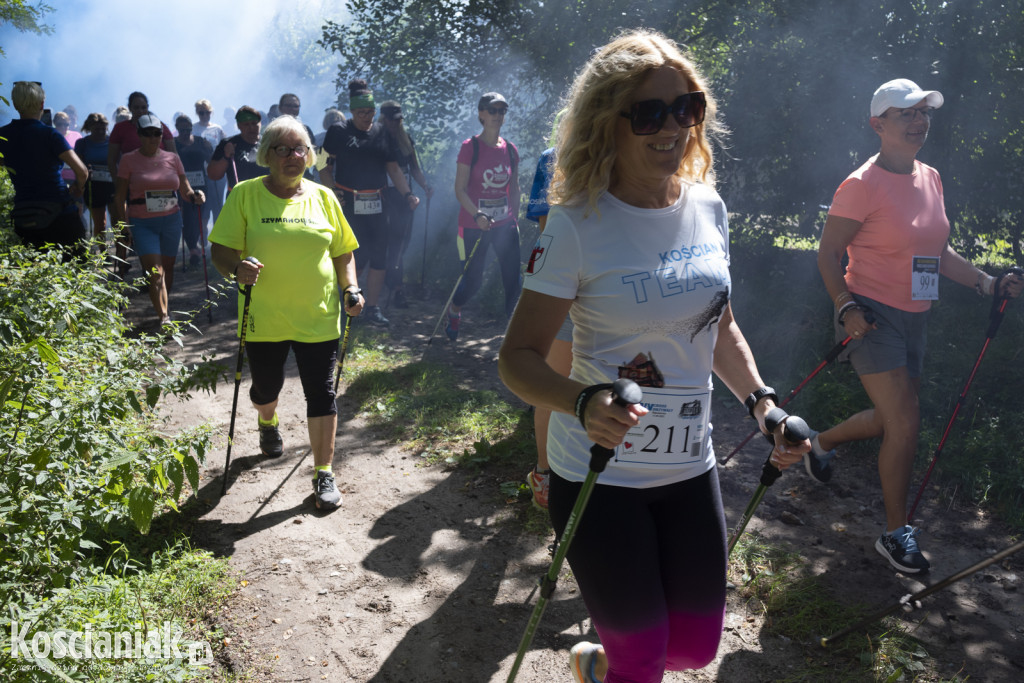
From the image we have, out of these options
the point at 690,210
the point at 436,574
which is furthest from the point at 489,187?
the point at 690,210

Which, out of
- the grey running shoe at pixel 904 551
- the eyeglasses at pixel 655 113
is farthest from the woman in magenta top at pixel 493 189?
the eyeglasses at pixel 655 113

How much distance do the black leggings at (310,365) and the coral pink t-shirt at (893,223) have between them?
2974 mm

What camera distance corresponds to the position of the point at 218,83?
33875 mm

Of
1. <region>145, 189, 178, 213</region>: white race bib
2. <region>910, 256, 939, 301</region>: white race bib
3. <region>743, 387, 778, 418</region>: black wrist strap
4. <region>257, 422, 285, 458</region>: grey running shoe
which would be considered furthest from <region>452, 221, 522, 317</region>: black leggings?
<region>743, 387, 778, 418</region>: black wrist strap

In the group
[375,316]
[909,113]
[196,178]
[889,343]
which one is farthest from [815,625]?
[196,178]

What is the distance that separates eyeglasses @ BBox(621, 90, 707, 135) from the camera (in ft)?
7.49

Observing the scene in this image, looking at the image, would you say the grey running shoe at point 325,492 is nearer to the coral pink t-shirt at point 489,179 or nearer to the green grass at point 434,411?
the green grass at point 434,411

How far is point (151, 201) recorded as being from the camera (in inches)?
314

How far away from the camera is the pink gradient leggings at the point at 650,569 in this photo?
2.25 meters

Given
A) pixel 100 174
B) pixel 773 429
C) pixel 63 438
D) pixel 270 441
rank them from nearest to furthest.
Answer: pixel 773 429, pixel 63 438, pixel 270 441, pixel 100 174

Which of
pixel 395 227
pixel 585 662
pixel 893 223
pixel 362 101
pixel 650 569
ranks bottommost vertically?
pixel 585 662

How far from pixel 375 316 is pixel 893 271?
232 inches

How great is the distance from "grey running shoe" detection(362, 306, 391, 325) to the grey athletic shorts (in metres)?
5.55

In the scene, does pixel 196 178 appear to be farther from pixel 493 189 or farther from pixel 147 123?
pixel 493 189
